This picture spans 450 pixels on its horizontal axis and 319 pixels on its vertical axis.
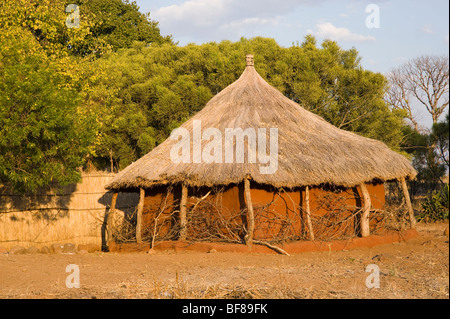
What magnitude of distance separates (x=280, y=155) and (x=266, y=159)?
41 cm

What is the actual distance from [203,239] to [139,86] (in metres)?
9.22

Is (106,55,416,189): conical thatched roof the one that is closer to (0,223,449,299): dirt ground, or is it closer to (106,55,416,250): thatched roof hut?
(106,55,416,250): thatched roof hut

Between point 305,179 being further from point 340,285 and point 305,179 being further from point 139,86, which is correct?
point 139,86

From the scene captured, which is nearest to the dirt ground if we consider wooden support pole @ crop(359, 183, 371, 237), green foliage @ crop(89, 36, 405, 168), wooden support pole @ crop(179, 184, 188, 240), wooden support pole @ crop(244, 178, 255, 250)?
wooden support pole @ crop(244, 178, 255, 250)

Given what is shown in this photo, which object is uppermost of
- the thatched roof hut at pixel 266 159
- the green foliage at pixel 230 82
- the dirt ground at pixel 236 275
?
the green foliage at pixel 230 82

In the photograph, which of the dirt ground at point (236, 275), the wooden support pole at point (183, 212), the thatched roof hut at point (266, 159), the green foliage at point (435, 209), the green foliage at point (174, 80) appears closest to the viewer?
the dirt ground at point (236, 275)

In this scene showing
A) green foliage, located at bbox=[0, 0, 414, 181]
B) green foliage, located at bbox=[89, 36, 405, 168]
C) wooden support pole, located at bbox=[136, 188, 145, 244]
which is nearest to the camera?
wooden support pole, located at bbox=[136, 188, 145, 244]

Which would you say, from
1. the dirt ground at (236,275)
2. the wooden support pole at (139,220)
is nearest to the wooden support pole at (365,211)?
the dirt ground at (236,275)

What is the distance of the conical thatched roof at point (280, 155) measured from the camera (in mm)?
10984

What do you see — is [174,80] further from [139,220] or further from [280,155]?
[280,155]

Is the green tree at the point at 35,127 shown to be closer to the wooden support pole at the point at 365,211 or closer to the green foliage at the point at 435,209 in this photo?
the wooden support pole at the point at 365,211

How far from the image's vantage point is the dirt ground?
21.6 ft

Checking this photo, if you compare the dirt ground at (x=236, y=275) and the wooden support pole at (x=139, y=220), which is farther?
the wooden support pole at (x=139, y=220)

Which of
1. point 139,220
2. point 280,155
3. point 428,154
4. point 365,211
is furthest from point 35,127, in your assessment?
point 428,154
